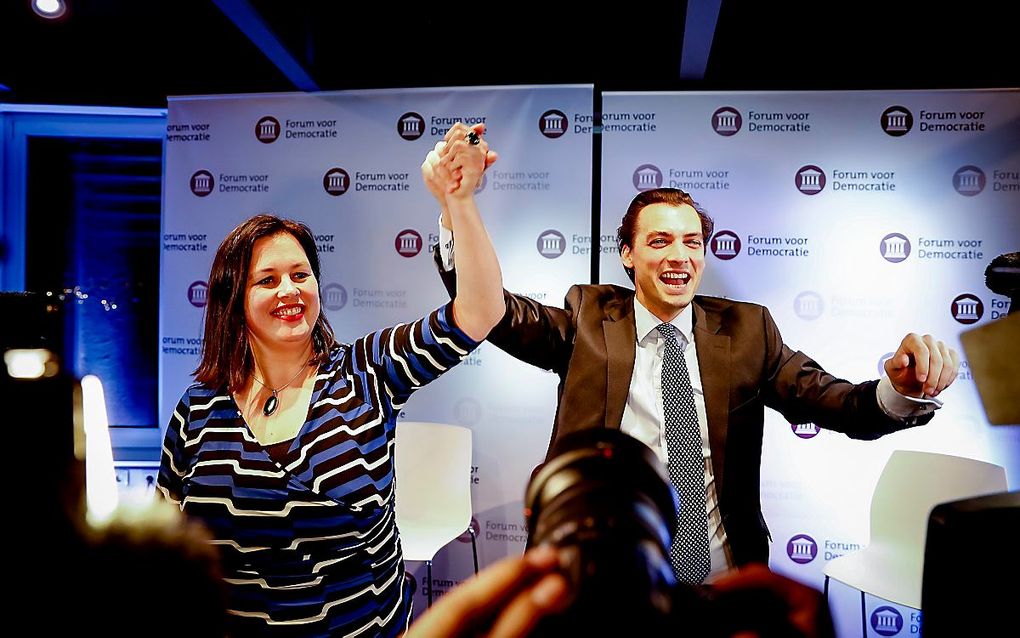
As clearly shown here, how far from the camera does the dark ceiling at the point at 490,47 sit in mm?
3316

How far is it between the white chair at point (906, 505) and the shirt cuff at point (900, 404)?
1.03 metres

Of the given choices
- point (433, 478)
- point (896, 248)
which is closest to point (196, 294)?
point (433, 478)

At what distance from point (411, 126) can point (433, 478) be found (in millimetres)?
1872

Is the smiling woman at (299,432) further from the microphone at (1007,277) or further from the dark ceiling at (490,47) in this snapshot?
the dark ceiling at (490,47)

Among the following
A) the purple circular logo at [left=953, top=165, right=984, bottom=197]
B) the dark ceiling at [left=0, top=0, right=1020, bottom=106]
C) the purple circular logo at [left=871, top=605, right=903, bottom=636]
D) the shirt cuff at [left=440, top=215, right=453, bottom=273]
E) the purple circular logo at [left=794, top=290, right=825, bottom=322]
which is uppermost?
the dark ceiling at [left=0, top=0, right=1020, bottom=106]

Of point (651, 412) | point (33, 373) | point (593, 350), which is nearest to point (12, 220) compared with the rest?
point (593, 350)

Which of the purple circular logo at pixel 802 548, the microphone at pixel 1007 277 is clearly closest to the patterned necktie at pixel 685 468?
the microphone at pixel 1007 277

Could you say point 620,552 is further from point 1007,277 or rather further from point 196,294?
point 196,294

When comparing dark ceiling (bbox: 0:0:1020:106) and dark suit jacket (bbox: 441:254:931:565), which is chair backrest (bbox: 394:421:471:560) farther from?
dark ceiling (bbox: 0:0:1020:106)

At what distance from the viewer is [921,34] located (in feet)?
10.9

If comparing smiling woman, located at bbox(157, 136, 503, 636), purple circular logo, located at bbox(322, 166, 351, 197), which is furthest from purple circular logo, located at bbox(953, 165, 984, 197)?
purple circular logo, located at bbox(322, 166, 351, 197)

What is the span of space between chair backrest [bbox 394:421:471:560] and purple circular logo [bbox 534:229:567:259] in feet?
3.32

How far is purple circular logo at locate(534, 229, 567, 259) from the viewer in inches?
131

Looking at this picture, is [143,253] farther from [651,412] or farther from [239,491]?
[651,412]
